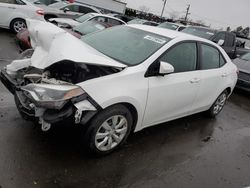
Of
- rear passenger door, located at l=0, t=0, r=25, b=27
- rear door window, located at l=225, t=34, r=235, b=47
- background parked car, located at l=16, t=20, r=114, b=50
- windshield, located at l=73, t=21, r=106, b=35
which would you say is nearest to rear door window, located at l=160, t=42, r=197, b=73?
background parked car, located at l=16, t=20, r=114, b=50

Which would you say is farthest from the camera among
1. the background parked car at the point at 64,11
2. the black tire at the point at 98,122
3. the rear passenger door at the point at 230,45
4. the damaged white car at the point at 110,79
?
the background parked car at the point at 64,11

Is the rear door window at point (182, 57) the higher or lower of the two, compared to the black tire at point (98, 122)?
higher

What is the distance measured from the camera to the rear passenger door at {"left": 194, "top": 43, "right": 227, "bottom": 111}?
4.61 m

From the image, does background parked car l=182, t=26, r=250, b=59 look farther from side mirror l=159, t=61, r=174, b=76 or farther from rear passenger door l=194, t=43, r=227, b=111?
side mirror l=159, t=61, r=174, b=76

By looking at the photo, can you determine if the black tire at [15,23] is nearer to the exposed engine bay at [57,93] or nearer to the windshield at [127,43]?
the windshield at [127,43]

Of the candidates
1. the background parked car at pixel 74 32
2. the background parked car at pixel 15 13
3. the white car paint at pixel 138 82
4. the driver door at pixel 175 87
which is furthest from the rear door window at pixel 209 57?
the background parked car at pixel 15 13

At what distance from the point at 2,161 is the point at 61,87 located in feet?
3.62

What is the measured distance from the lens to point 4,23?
10148 mm

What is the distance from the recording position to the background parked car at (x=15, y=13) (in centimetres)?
990

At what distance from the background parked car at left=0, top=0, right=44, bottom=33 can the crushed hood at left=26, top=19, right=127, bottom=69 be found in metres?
6.91

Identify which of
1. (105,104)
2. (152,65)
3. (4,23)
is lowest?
(4,23)

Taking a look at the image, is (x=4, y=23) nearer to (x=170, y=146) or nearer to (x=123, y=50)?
(x=123, y=50)

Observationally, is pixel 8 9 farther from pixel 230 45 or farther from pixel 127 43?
pixel 230 45

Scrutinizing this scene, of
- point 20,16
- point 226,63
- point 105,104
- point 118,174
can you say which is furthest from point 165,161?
point 20,16
